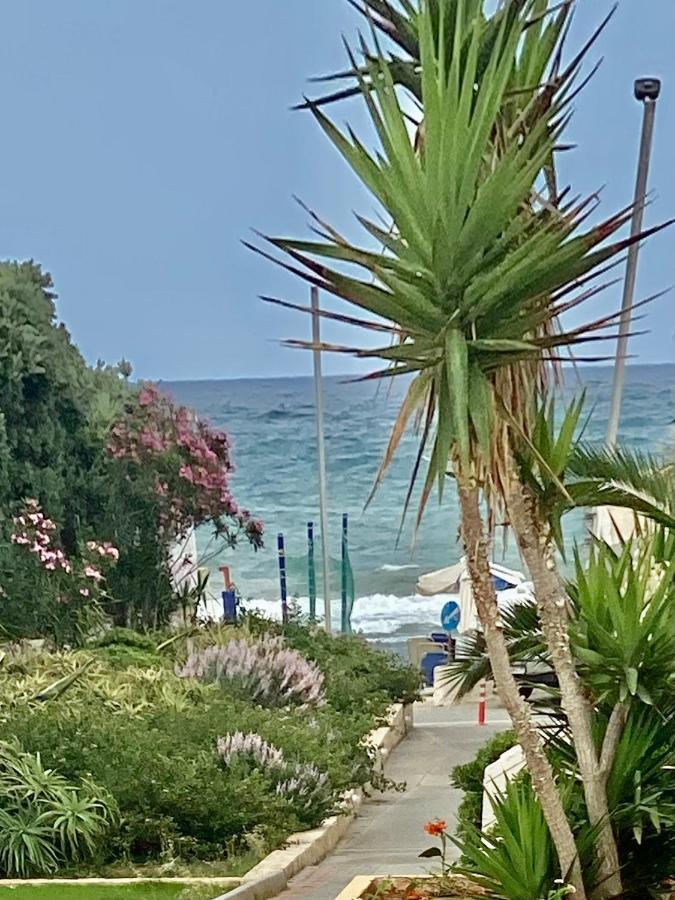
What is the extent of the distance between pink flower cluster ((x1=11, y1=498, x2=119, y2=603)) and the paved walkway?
13.6 feet

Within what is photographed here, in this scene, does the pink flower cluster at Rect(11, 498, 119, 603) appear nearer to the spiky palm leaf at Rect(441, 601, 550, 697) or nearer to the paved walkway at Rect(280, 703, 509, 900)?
the paved walkway at Rect(280, 703, 509, 900)

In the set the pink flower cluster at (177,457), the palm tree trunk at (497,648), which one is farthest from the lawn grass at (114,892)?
the pink flower cluster at (177,457)

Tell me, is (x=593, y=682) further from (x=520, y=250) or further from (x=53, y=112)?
(x=53, y=112)

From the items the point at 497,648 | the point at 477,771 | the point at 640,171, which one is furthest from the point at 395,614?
the point at 497,648

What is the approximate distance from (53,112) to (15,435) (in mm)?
48243

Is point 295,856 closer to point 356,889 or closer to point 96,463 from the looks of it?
point 356,889

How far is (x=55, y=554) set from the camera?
1794 cm

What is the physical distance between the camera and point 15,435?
18406 mm

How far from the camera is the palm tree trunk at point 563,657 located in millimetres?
5480

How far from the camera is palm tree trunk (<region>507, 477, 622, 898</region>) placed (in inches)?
216

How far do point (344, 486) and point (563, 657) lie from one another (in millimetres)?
43990

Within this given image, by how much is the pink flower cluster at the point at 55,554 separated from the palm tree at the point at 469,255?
509 inches

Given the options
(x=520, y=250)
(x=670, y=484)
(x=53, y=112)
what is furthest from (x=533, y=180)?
(x=53, y=112)

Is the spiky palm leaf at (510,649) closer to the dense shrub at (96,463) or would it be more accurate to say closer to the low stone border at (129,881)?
the low stone border at (129,881)
